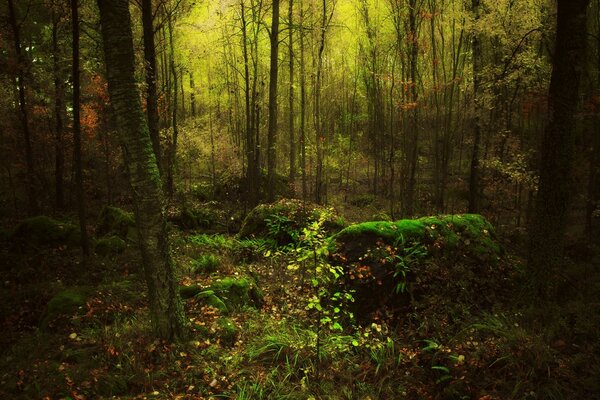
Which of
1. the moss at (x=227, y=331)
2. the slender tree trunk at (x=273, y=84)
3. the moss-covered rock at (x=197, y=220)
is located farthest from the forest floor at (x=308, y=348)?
the slender tree trunk at (x=273, y=84)

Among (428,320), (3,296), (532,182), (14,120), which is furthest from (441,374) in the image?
(14,120)

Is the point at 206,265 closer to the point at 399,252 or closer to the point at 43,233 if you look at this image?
the point at 399,252

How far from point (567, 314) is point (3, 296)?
10070mm

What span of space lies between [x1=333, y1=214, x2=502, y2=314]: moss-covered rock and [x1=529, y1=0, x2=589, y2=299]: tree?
109 centimetres

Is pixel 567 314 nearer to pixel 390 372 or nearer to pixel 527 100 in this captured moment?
pixel 390 372

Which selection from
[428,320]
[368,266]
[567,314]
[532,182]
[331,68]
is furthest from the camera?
[331,68]

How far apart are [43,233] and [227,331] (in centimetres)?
741

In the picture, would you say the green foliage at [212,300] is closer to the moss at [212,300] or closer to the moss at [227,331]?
the moss at [212,300]

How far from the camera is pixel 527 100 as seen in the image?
11711 millimetres

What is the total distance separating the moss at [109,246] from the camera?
918cm

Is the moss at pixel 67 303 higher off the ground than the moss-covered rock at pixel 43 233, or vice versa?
the moss-covered rock at pixel 43 233

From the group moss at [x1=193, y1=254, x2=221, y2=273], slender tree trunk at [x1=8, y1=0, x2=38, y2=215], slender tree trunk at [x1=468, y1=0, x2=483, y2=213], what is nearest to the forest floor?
moss at [x1=193, y1=254, x2=221, y2=273]

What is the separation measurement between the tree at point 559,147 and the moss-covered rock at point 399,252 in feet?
3.58

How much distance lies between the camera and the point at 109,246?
927cm
